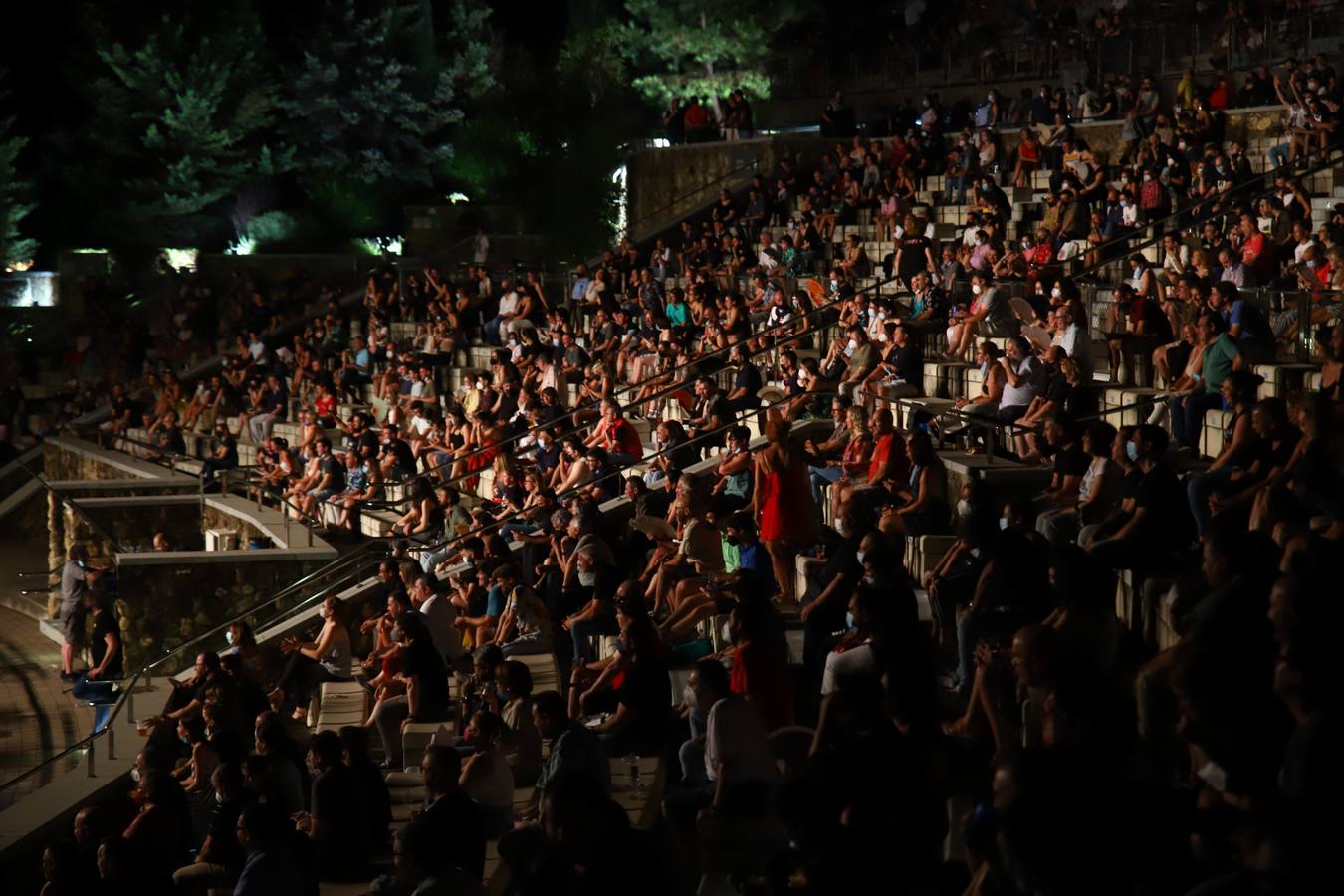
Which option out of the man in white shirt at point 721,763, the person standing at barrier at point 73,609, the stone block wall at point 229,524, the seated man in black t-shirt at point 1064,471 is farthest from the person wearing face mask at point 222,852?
the stone block wall at point 229,524

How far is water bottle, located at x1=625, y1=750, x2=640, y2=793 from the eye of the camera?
875 centimetres

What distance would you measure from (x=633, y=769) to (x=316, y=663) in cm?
512

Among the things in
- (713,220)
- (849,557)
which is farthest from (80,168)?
(849,557)

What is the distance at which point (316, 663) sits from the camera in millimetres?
13266

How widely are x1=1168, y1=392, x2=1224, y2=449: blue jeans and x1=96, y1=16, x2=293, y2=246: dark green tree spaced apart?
32.0 metres

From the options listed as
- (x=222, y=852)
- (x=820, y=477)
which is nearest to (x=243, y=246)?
(x=820, y=477)

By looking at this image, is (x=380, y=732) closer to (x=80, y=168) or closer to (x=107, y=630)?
(x=107, y=630)

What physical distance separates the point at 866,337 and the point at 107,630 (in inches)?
345

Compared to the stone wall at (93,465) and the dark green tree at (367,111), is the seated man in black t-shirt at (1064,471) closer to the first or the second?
the stone wall at (93,465)

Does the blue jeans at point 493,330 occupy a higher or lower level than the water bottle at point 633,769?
higher

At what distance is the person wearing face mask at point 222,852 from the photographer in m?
8.54

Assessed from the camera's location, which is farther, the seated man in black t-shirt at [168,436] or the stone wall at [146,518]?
the seated man in black t-shirt at [168,436]

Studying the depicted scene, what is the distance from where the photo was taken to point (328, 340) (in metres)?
26.6

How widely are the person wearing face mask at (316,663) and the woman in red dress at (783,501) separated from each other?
157 inches
